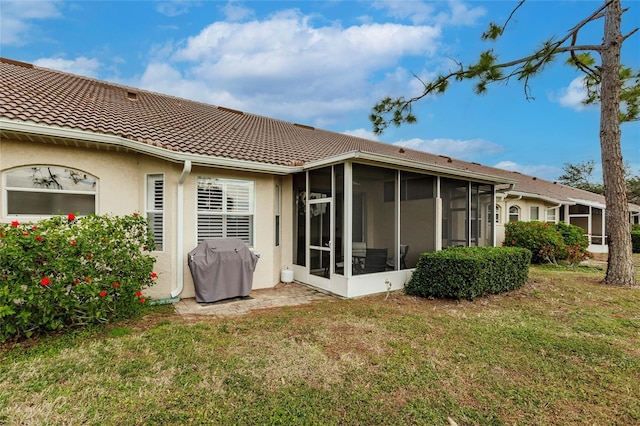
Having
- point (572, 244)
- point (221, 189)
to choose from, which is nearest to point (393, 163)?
point (221, 189)

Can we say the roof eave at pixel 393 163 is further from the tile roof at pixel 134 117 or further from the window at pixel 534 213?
the window at pixel 534 213

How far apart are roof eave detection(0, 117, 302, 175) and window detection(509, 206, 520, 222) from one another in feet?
49.6

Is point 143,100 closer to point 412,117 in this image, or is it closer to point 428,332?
point 412,117

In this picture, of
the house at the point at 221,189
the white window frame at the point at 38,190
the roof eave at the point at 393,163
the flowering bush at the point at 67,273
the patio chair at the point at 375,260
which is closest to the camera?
the flowering bush at the point at 67,273

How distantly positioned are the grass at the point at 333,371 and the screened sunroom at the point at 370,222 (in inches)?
68.8

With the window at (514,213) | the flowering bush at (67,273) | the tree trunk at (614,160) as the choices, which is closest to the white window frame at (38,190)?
the flowering bush at (67,273)

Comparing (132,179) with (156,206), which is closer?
(132,179)

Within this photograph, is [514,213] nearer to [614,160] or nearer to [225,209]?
[614,160]

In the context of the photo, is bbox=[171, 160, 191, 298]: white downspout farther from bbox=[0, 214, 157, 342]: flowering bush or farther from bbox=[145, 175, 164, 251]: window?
bbox=[0, 214, 157, 342]: flowering bush

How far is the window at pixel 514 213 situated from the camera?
17.7 meters

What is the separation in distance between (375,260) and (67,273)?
593 cm

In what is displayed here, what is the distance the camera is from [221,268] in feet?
22.3

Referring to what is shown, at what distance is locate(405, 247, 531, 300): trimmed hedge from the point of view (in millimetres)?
6930

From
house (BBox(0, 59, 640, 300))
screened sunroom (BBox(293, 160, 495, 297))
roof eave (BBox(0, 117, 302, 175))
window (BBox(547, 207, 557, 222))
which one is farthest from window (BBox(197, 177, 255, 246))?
window (BBox(547, 207, 557, 222))
